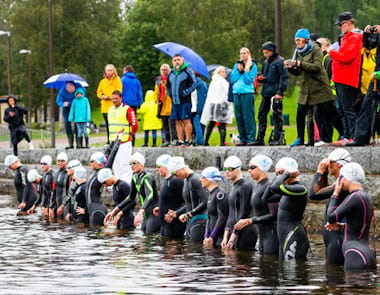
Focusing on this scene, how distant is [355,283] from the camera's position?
12117 mm

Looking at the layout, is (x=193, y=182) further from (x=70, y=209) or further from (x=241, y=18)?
(x=241, y=18)

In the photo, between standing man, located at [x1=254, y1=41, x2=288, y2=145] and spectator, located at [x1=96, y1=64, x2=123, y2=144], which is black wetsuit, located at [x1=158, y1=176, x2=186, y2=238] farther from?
spectator, located at [x1=96, y1=64, x2=123, y2=144]

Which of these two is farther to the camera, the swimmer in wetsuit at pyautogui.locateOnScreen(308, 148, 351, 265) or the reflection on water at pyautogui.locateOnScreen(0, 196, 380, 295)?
the swimmer in wetsuit at pyautogui.locateOnScreen(308, 148, 351, 265)

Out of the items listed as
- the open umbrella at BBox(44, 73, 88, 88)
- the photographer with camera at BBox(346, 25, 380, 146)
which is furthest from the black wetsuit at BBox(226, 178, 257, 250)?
the open umbrella at BBox(44, 73, 88, 88)

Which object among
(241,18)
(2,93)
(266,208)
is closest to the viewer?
(266,208)

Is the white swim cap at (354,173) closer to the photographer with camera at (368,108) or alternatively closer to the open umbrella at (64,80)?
the photographer with camera at (368,108)

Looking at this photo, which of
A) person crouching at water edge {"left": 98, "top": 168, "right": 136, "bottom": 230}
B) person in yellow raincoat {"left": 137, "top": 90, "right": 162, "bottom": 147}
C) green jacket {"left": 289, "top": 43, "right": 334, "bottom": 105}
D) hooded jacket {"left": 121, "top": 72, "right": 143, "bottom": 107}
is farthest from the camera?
person in yellow raincoat {"left": 137, "top": 90, "right": 162, "bottom": 147}

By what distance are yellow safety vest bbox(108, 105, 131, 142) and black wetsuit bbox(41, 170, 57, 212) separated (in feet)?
6.53

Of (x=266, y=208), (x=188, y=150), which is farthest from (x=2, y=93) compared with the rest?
(x=266, y=208)

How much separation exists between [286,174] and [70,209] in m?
8.81

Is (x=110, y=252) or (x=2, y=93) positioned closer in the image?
(x=110, y=252)

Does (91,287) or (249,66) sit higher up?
(249,66)

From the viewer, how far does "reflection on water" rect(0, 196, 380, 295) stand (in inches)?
473

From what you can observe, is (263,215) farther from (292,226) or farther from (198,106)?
(198,106)
